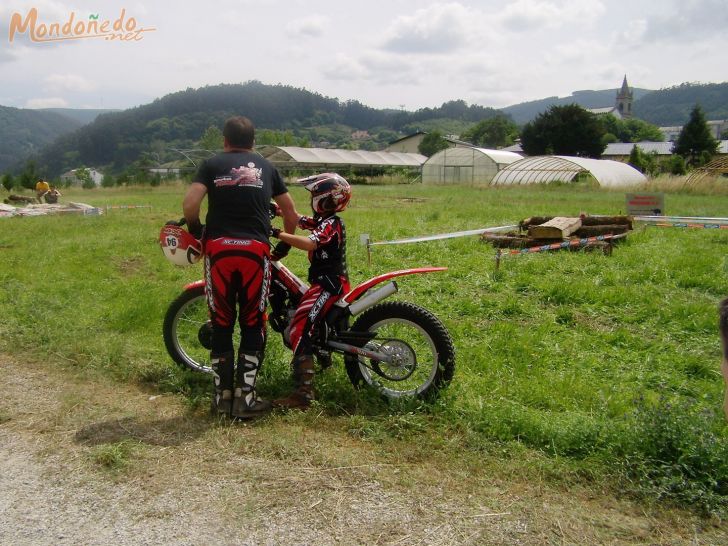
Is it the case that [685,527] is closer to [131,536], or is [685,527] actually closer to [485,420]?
[485,420]

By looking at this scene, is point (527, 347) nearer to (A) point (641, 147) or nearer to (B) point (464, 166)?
(B) point (464, 166)

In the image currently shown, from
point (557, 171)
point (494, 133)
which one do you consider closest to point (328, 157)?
point (557, 171)

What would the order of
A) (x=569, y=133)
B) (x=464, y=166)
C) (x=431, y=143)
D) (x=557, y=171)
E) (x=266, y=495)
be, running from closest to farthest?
(x=266, y=495) → (x=557, y=171) → (x=464, y=166) → (x=569, y=133) → (x=431, y=143)

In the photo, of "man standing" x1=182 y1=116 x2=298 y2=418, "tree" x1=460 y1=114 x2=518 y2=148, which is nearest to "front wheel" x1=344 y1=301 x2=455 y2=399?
"man standing" x1=182 y1=116 x2=298 y2=418

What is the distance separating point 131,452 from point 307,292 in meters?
1.58

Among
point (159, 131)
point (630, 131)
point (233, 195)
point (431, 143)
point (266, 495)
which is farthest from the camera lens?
point (159, 131)

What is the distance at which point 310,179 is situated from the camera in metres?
4.32

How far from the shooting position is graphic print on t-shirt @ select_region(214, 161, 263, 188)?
13.3 feet

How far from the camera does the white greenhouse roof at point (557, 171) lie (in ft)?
130

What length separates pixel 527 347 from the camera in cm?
537

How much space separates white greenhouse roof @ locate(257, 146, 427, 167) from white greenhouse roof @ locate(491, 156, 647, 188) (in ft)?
91.3

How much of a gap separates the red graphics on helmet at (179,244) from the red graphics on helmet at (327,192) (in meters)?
0.89

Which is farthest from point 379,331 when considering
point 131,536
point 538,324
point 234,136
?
point 538,324

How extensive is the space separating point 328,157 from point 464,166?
24.3 meters
